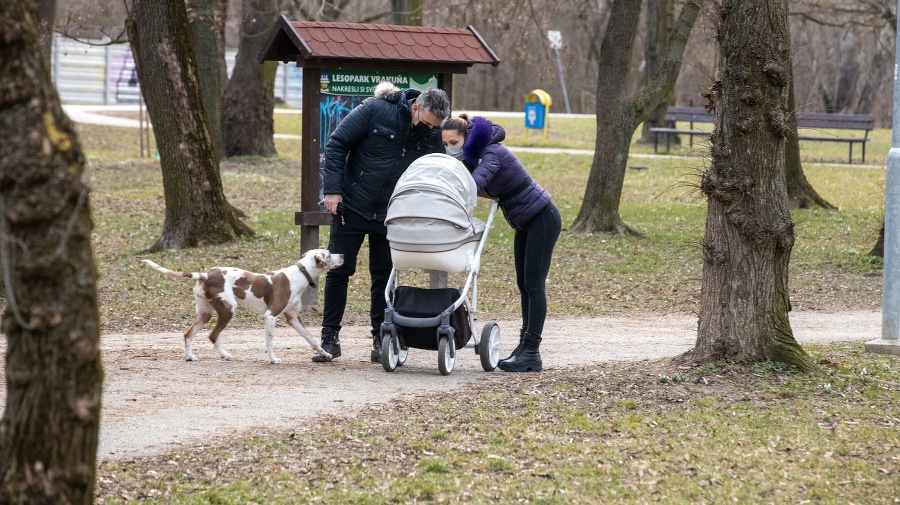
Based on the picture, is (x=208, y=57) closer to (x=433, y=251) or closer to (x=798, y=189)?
(x=798, y=189)

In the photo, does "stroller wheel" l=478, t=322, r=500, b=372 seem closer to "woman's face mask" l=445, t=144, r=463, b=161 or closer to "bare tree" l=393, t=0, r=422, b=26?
"woman's face mask" l=445, t=144, r=463, b=161

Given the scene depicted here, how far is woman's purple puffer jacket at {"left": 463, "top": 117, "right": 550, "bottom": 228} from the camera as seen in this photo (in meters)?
7.68

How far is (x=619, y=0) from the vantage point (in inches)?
631

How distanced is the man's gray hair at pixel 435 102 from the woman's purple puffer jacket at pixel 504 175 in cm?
22

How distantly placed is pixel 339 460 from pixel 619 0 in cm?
1187

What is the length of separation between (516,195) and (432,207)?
2.14 ft

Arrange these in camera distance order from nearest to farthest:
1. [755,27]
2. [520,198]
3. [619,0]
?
[755,27]
[520,198]
[619,0]

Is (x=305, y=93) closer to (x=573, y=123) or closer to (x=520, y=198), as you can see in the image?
(x=520, y=198)

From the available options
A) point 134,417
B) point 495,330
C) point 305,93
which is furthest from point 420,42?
point 134,417

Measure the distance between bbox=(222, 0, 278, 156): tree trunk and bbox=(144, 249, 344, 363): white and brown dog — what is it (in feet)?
56.4

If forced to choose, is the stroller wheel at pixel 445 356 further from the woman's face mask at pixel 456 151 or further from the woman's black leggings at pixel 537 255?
the woman's face mask at pixel 456 151

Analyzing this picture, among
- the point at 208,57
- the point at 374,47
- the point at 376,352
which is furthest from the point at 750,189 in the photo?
the point at 208,57

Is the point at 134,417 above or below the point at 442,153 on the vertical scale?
below

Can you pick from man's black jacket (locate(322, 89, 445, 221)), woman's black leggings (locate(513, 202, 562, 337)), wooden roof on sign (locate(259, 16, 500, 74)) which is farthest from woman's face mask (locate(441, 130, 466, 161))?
wooden roof on sign (locate(259, 16, 500, 74))
